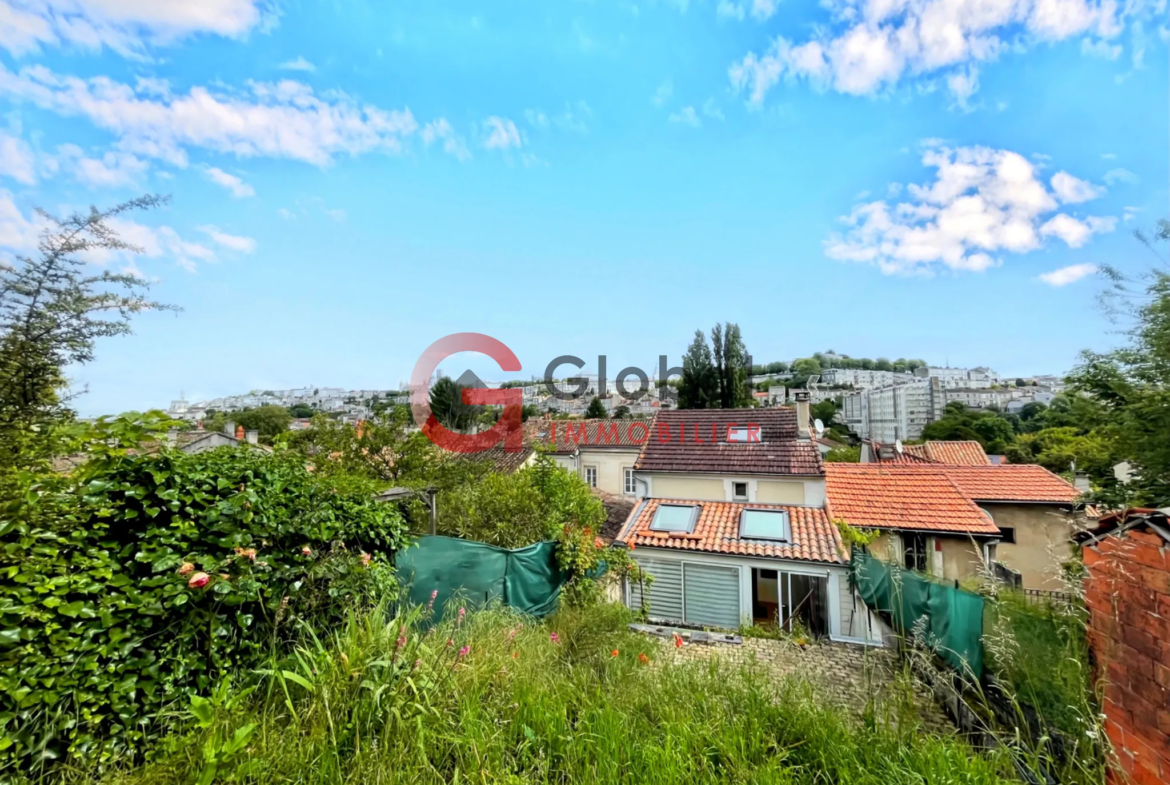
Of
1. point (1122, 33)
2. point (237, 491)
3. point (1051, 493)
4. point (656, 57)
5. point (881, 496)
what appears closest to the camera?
point (237, 491)

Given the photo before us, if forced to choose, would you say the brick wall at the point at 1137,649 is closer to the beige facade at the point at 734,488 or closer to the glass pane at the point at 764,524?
the glass pane at the point at 764,524

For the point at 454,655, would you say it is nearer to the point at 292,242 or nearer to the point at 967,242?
the point at 292,242

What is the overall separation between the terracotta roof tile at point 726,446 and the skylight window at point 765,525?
5.05 feet

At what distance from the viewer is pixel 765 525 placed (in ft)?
32.4

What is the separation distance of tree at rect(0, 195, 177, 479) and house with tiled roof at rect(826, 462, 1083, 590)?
13525 mm

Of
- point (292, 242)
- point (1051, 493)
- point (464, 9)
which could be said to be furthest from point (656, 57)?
point (1051, 493)

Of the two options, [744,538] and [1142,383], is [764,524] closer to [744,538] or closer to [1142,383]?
[744,538]

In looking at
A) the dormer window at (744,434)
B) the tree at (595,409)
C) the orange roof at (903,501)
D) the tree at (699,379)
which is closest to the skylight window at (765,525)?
the orange roof at (903,501)

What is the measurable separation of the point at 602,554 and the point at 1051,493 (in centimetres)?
1456

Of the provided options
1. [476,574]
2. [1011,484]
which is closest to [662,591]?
[476,574]

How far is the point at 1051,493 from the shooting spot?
12.4 metres

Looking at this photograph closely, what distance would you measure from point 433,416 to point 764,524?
12699mm

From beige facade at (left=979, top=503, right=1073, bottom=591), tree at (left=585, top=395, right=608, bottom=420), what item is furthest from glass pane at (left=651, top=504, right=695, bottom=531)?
tree at (left=585, top=395, right=608, bottom=420)

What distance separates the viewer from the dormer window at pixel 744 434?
42.6 feet
